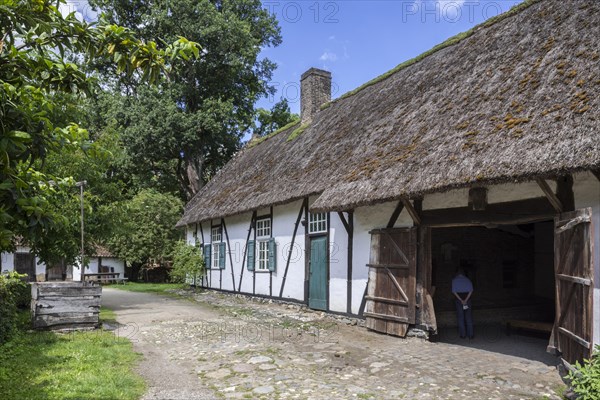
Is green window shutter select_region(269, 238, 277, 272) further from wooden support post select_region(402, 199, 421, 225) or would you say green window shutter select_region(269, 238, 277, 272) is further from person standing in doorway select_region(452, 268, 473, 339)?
wooden support post select_region(402, 199, 421, 225)

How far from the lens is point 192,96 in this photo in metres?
24.4

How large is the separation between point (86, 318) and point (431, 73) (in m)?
9.32

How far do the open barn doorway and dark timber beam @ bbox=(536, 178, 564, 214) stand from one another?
173 inches

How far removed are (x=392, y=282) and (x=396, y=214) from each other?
1.28m

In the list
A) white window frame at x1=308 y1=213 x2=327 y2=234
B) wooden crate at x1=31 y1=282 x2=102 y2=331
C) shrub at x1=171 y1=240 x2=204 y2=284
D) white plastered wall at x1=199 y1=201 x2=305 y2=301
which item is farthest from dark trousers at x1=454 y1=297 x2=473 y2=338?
shrub at x1=171 y1=240 x2=204 y2=284

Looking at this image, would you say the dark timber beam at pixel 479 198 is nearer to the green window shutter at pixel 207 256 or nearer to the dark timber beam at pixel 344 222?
the dark timber beam at pixel 344 222

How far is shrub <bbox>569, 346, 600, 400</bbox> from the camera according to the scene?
16.1ft

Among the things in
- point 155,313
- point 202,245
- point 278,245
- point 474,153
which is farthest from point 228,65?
point 474,153

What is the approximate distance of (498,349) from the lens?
812cm

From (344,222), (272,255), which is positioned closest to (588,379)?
(344,222)

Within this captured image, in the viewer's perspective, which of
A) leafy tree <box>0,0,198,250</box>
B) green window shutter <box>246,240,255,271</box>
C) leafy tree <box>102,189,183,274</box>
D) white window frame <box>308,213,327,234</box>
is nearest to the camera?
leafy tree <box>0,0,198,250</box>

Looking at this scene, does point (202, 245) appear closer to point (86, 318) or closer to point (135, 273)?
point (86, 318)

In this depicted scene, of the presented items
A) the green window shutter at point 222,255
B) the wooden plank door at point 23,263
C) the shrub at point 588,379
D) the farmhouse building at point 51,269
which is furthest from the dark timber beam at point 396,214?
the wooden plank door at point 23,263

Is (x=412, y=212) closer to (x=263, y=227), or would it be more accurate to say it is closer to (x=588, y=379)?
(x=588, y=379)
